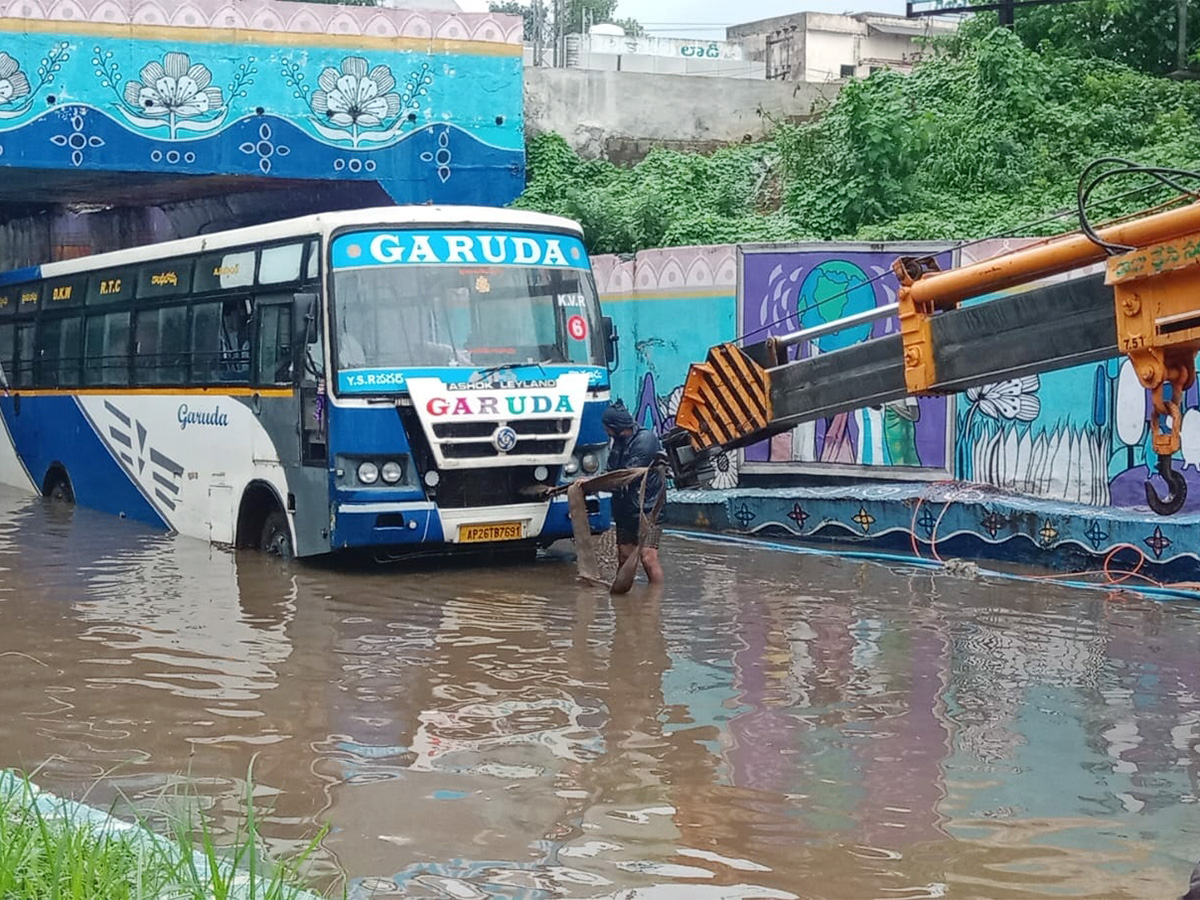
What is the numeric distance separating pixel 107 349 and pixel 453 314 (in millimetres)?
5776

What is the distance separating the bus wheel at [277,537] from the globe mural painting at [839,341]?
4955 millimetres

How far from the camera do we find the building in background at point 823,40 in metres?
49.0

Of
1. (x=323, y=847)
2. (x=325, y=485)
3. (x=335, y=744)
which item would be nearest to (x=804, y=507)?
(x=325, y=485)

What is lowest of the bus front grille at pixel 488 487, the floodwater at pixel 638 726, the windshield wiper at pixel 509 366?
the floodwater at pixel 638 726

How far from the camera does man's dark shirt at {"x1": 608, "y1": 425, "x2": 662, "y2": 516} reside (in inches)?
467

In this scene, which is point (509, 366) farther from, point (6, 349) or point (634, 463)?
point (6, 349)

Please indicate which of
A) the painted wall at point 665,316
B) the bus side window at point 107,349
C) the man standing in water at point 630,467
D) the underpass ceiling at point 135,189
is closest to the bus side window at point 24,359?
the bus side window at point 107,349

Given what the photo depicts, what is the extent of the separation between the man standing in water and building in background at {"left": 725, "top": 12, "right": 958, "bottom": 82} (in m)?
36.5

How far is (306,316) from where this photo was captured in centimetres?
1220

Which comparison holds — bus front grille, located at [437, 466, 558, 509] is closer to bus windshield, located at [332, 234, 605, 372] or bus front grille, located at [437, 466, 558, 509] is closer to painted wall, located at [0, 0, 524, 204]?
bus windshield, located at [332, 234, 605, 372]

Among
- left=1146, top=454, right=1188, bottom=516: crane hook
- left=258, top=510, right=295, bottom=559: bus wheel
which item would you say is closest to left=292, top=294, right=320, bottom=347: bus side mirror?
left=258, top=510, right=295, bottom=559: bus wheel

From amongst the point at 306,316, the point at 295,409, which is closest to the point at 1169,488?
the point at 306,316

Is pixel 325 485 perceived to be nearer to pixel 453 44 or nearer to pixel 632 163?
pixel 453 44

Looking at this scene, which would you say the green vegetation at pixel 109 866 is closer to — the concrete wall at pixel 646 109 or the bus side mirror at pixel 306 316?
the bus side mirror at pixel 306 316
